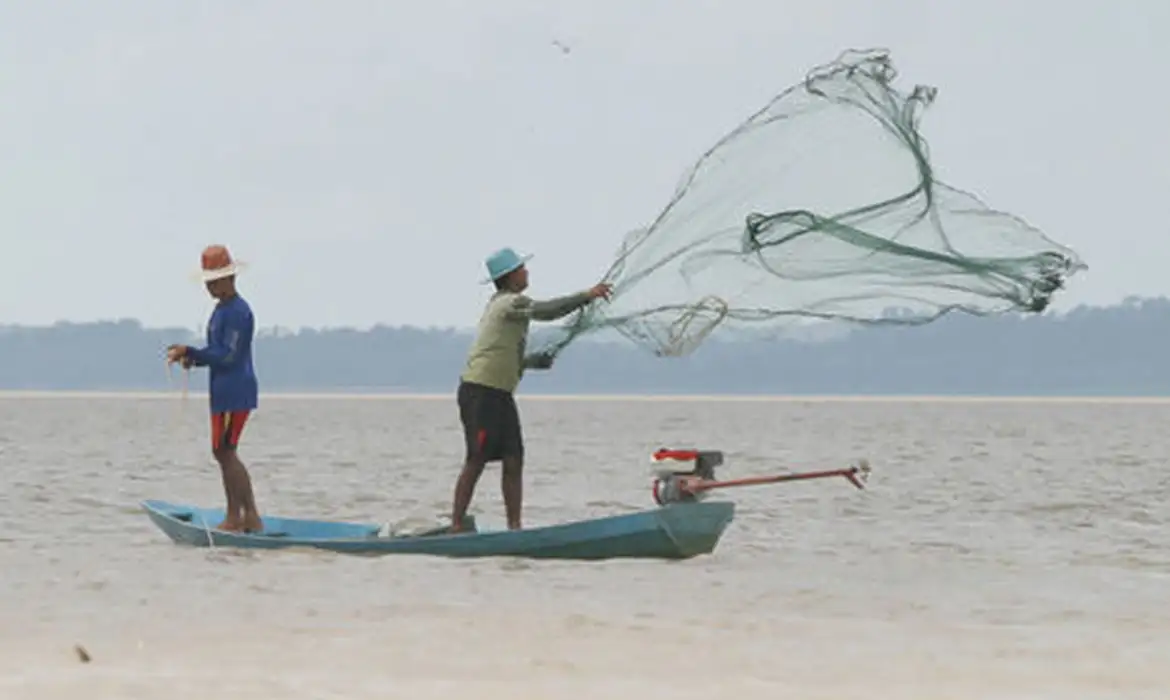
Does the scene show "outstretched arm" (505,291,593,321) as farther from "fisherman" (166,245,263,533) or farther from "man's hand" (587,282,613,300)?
"fisherman" (166,245,263,533)

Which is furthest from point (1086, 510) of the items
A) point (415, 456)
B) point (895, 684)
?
point (415, 456)

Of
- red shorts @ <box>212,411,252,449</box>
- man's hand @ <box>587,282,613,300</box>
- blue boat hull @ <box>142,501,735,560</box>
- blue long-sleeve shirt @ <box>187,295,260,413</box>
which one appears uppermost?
man's hand @ <box>587,282,613,300</box>

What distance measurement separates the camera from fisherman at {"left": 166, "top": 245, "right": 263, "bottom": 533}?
14789mm

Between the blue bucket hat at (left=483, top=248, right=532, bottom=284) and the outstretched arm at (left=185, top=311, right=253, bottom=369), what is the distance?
1.63 m

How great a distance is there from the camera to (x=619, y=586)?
45.7 feet

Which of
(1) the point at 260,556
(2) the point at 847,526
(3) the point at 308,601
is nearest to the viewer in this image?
(3) the point at 308,601

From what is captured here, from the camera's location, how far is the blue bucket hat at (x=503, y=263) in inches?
571

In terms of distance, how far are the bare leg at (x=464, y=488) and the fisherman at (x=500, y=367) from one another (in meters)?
0.02

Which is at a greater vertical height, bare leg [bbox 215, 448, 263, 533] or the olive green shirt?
the olive green shirt

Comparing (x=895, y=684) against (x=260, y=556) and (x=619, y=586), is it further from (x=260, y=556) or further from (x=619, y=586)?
(x=260, y=556)

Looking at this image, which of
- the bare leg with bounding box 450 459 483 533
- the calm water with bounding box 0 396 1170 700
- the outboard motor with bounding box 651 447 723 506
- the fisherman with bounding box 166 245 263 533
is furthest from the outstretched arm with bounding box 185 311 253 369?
the outboard motor with bounding box 651 447 723 506

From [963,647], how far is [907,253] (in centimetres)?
315

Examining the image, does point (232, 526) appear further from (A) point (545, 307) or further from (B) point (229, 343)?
(A) point (545, 307)

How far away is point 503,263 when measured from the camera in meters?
14.5
